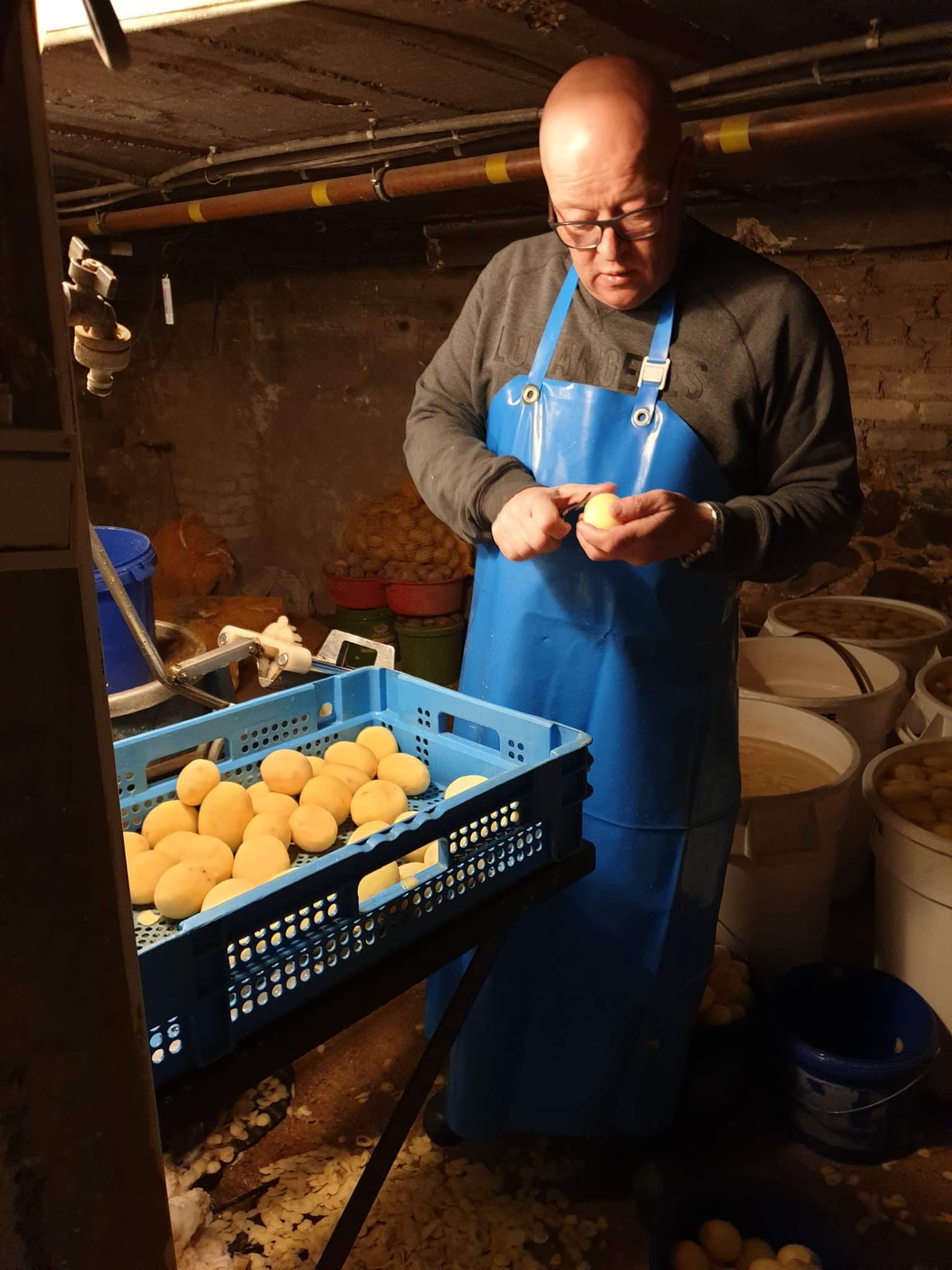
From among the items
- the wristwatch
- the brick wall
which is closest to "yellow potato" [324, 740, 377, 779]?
the wristwatch

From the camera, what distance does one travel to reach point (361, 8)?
1769mm

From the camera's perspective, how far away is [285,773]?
4.76ft

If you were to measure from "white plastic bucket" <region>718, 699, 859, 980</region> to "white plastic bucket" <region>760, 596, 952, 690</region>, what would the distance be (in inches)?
32.0

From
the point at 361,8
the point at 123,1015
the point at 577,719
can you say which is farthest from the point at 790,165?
the point at 123,1015

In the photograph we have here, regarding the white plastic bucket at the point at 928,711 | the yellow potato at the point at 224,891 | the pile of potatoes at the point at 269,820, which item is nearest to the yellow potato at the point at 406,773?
the pile of potatoes at the point at 269,820

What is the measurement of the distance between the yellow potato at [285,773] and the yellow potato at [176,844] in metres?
0.16

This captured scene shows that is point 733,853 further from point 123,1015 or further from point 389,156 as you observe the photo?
point 389,156

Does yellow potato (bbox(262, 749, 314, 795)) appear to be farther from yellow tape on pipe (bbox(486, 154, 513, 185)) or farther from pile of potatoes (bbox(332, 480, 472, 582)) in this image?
pile of potatoes (bbox(332, 480, 472, 582))

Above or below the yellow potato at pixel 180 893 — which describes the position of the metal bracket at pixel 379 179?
above

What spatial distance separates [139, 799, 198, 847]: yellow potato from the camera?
1337 millimetres

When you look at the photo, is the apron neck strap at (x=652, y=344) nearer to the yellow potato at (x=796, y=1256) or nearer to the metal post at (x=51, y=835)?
the metal post at (x=51, y=835)

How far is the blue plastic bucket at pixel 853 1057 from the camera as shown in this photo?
1.98m

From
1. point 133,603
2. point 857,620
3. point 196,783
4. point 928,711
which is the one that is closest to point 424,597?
point 857,620

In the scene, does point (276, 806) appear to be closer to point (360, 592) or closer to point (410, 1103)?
point (410, 1103)
